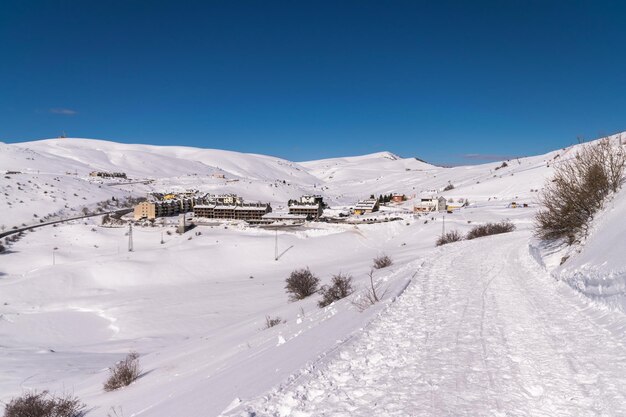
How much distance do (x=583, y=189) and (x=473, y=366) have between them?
9630 millimetres

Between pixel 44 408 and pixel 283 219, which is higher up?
pixel 283 219

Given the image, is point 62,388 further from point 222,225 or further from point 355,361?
point 222,225

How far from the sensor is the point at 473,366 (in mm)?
4715

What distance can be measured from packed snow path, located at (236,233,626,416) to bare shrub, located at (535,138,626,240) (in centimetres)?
502

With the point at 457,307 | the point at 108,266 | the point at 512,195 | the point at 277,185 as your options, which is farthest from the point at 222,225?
the point at 277,185

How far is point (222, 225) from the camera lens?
5622cm

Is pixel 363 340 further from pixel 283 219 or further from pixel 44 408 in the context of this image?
pixel 283 219

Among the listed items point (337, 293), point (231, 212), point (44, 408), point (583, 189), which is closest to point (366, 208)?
point (231, 212)

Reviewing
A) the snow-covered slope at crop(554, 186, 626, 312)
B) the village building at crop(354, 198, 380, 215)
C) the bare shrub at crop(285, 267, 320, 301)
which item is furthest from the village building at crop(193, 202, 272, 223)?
the snow-covered slope at crop(554, 186, 626, 312)

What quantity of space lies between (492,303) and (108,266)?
109 feet

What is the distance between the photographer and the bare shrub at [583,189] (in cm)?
1158

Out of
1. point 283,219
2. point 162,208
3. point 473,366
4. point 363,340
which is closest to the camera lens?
point 473,366

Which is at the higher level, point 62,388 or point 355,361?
point 355,361

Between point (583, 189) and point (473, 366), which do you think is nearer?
point (473, 366)
